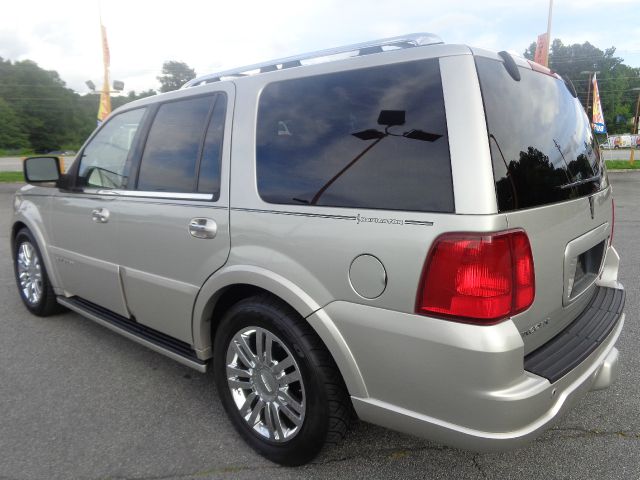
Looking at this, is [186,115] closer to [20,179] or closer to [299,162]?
[299,162]

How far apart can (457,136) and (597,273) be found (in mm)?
1375

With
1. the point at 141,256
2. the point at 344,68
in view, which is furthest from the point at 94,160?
the point at 344,68

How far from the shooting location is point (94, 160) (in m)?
3.45

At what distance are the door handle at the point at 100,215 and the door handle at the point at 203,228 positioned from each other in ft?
3.11

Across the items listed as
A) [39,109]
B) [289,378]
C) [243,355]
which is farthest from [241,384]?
[39,109]

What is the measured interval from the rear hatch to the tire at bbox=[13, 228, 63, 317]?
3.86 metres

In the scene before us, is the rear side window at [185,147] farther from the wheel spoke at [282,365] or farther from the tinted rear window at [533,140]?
the tinted rear window at [533,140]

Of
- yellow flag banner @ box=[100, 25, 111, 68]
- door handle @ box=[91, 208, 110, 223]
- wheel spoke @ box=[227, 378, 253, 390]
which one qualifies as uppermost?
yellow flag banner @ box=[100, 25, 111, 68]

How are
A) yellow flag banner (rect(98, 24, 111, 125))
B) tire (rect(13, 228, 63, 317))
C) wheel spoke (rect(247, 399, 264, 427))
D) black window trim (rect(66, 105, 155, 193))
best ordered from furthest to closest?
yellow flag banner (rect(98, 24, 111, 125)) < tire (rect(13, 228, 63, 317)) < black window trim (rect(66, 105, 155, 193)) < wheel spoke (rect(247, 399, 264, 427))

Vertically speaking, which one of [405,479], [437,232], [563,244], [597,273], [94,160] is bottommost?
[405,479]

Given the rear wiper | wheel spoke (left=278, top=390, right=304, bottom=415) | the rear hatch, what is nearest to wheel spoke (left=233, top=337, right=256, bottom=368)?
wheel spoke (left=278, top=390, right=304, bottom=415)

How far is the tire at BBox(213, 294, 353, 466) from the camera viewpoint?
2.05 metres

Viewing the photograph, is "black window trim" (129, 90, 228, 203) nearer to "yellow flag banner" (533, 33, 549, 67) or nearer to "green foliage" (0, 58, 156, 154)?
"yellow flag banner" (533, 33, 549, 67)

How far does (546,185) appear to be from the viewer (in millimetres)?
1903
